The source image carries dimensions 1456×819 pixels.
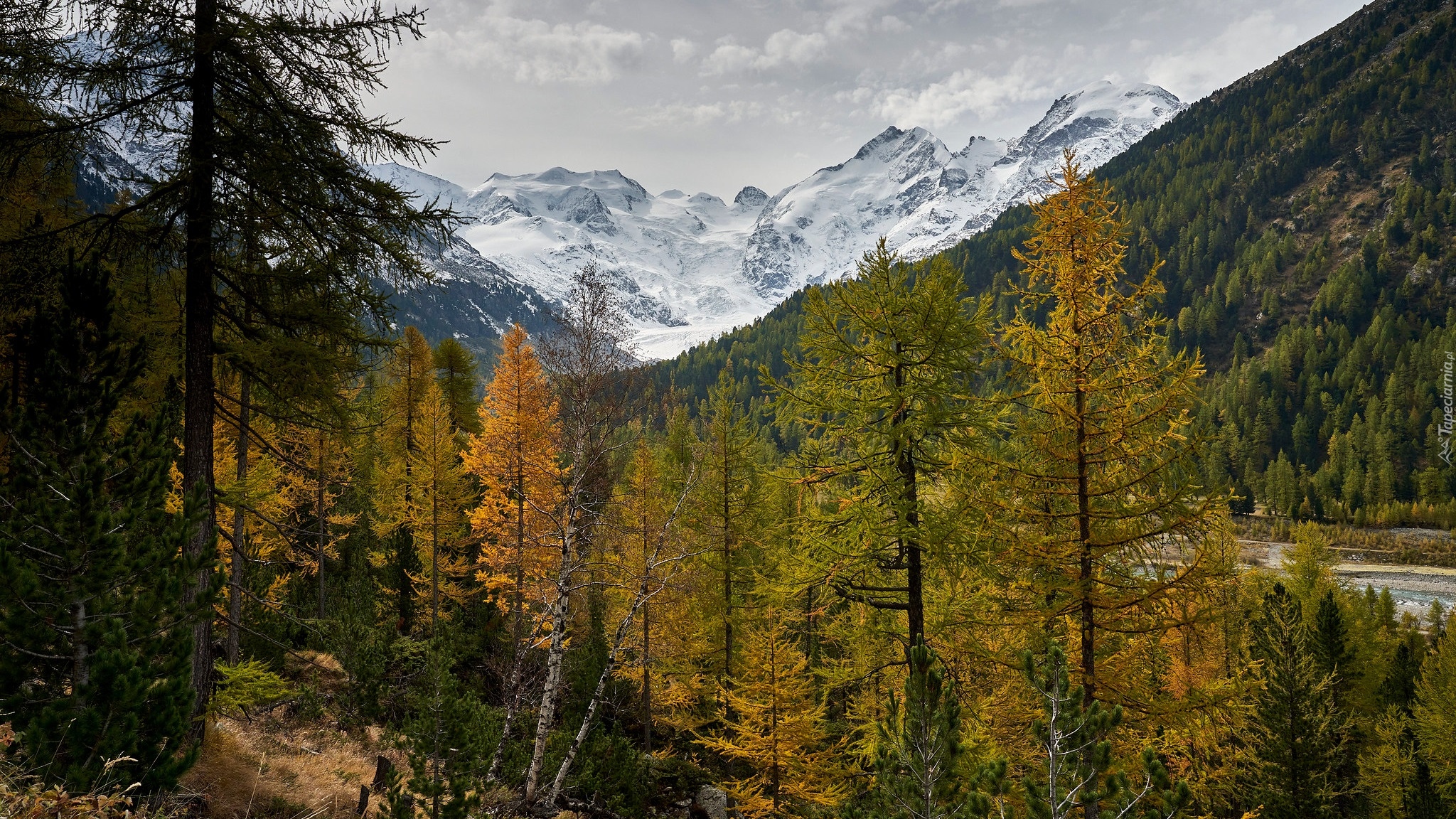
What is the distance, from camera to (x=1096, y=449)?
23.9 feet

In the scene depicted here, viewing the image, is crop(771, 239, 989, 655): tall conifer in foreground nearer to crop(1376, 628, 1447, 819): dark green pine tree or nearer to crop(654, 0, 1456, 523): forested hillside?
crop(1376, 628, 1447, 819): dark green pine tree

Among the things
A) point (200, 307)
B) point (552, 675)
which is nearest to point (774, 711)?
point (552, 675)

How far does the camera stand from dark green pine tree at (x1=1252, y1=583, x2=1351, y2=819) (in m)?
15.8

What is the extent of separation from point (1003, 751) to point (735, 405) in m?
12.4

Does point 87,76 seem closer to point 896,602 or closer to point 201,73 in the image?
point 201,73

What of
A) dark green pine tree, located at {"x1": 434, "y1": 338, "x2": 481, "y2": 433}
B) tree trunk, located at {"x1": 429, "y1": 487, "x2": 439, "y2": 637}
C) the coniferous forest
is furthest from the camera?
dark green pine tree, located at {"x1": 434, "y1": 338, "x2": 481, "y2": 433}

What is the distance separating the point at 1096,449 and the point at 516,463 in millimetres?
13592

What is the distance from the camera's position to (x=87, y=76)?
17.1 ft

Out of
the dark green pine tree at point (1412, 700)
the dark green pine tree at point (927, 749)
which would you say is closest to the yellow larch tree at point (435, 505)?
the dark green pine tree at point (927, 749)

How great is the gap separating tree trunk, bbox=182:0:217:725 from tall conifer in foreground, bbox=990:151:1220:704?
844 centimetres

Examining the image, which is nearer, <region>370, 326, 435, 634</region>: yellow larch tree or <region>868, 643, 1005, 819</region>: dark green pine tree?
<region>868, 643, 1005, 819</region>: dark green pine tree

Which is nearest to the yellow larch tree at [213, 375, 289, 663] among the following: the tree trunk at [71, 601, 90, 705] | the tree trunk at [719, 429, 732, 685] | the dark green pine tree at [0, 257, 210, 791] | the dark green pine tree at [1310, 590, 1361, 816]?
the dark green pine tree at [0, 257, 210, 791]

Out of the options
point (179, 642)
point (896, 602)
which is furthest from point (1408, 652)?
point (179, 642)

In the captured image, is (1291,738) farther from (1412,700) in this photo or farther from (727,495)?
(727,495)
